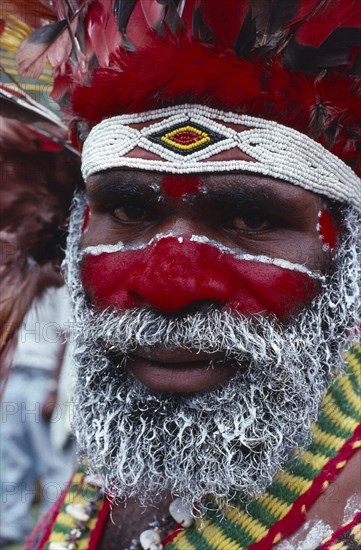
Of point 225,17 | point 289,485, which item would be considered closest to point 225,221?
point 225,17

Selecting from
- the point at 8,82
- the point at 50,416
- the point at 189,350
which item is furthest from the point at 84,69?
the point at 50,416

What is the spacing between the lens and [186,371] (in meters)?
1.85

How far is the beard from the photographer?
6.01ft

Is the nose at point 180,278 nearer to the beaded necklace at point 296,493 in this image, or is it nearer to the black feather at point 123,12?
the beaded necklace at point 296,493

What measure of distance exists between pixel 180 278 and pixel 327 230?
0.52 meters

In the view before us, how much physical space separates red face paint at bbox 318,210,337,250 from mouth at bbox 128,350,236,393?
0.48 metres

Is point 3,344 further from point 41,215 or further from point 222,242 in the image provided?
point 222,242

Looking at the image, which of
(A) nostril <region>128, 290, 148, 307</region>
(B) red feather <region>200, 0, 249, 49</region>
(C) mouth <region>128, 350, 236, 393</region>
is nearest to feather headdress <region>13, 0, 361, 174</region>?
(B) red feather <region>200, 0, 249, 49</region>

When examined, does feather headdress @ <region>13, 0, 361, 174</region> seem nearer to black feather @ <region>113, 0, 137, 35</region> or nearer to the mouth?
black feather @ <region>113, 0, 137, 35</region>

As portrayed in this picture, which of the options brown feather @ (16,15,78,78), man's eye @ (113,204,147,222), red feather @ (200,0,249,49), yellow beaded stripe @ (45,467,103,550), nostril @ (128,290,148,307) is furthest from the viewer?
yellow beaded stripe @ (45,467,103,550)

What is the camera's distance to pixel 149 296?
1.80 metres

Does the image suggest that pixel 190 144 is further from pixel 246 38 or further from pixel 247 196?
pixel 246 38

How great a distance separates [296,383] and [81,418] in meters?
0.72

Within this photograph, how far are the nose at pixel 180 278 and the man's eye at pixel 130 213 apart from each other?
0.65ft
